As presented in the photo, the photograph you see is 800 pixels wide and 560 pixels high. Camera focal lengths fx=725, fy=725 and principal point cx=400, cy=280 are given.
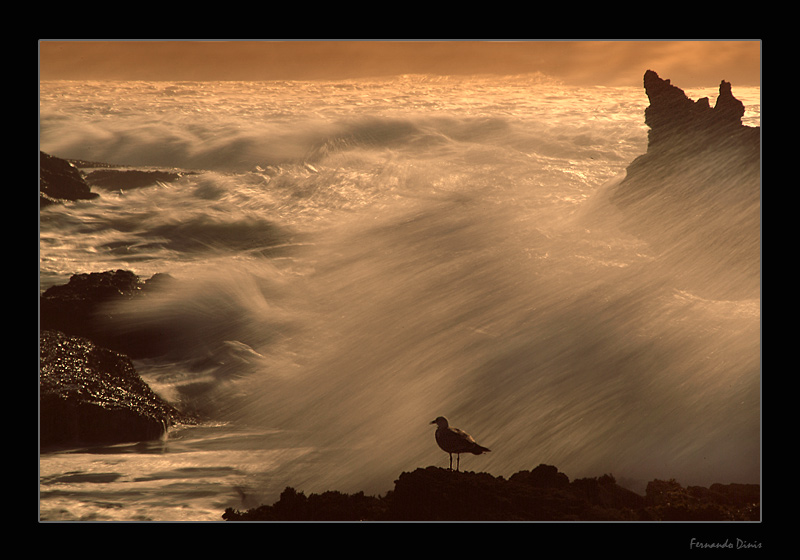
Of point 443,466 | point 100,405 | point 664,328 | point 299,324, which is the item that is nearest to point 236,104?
point 299,324

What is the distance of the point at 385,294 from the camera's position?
39.6 feet

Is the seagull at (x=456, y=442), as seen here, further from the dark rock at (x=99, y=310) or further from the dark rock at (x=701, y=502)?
the dark rock at (x=99, y=310)

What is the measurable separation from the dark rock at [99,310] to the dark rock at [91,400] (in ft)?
2.27

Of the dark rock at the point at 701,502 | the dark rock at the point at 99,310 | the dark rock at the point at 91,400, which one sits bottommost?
the dark rock at the point at 701,502

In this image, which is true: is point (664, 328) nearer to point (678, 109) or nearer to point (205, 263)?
point (678, 109)

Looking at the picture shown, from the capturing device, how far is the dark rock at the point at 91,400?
25.7 feet

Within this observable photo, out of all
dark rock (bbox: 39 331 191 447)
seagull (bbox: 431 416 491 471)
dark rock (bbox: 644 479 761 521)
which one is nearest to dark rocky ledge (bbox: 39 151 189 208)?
dark rock (bbox: 39 331 191 447)

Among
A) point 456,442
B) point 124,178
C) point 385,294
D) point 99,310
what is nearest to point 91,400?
point 99,310

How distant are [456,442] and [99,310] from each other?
5636 millimetres

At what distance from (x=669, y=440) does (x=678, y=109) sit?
486 centimetres

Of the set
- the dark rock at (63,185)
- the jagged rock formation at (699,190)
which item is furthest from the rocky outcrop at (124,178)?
the jagged rock formation at (699,190)

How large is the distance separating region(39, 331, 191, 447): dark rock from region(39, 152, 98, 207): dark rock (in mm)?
2109

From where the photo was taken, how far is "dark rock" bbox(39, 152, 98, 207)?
9.69 meters

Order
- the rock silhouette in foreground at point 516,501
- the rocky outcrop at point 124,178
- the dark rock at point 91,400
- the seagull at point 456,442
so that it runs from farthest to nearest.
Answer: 1. the rocky outcrop at point 124,178
2. the dark rock at point 91,400
3. the seagull at point 456,442
4. the rock silhouette in foreground at point 516,501
